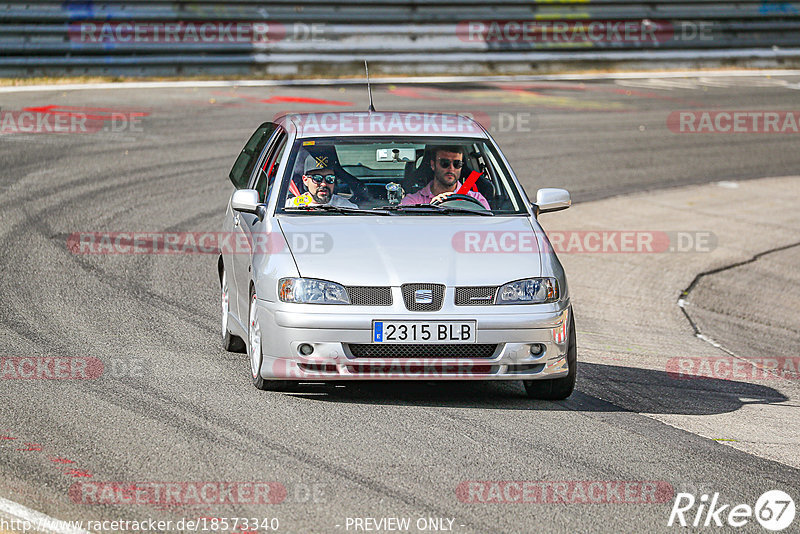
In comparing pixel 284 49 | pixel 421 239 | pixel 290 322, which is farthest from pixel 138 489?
pixel 284 49

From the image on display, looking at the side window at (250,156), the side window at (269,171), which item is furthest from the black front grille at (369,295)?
the side window at (250,156)

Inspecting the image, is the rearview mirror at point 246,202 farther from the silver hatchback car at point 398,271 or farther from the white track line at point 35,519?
the white track line at point 35,519

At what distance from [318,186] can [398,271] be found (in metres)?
1.27

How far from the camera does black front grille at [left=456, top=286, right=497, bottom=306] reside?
6934 millimetres

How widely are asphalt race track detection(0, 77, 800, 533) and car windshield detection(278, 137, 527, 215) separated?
1.13 m

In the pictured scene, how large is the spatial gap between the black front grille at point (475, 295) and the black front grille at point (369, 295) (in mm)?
392

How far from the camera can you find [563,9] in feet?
83.6

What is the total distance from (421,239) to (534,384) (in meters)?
1.09

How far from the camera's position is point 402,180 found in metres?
8.37

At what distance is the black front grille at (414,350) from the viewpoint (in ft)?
22.5

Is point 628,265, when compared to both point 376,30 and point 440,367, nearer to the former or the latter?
point 440,367

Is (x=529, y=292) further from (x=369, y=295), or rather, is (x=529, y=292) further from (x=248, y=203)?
(x=248, y=203)

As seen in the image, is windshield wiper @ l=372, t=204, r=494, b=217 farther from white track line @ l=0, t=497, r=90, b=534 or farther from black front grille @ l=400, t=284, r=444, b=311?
white track line @ l=0, t=497, r=90, b=534

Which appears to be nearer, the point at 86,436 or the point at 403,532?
the point at 403,532
